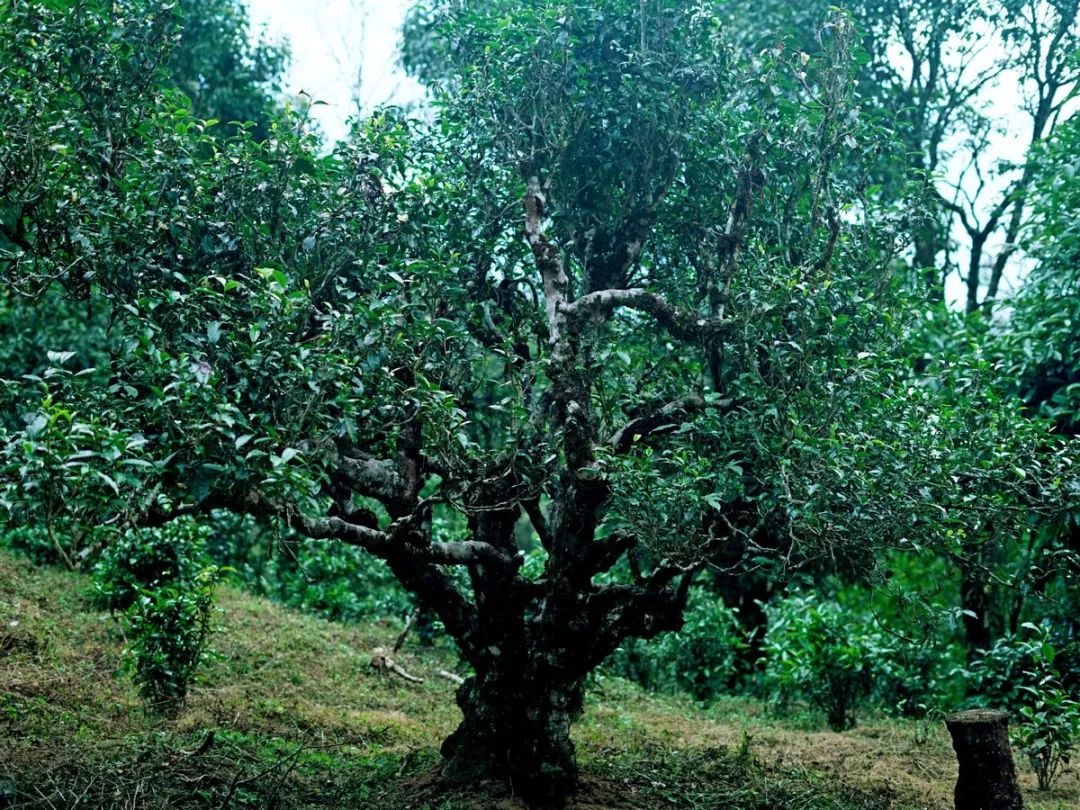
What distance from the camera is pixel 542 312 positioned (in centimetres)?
771

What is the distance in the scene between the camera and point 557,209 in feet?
24.1

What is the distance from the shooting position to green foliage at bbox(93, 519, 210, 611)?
983 cm

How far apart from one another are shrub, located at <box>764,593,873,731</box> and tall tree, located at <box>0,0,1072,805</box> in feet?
16.1

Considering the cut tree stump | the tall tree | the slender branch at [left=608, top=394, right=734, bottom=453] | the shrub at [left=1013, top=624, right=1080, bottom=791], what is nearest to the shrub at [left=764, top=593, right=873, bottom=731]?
the shrub at [left=1013, top=624, right=1080, bottom=791]

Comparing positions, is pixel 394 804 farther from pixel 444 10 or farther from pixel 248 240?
pixel 444 10

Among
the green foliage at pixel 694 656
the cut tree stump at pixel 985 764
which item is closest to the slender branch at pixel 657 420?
the cut tree stump at pixel 985 764

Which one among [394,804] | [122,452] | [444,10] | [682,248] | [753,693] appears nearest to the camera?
[122,452]

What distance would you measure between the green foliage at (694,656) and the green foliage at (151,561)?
19.7ft

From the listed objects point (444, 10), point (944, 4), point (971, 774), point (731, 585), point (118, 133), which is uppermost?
point (944, 4)

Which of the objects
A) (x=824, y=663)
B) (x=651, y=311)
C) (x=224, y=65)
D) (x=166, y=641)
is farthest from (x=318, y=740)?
(x=224, y=65)

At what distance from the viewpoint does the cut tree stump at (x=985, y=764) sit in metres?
6.36

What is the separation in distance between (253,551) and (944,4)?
1438 cm

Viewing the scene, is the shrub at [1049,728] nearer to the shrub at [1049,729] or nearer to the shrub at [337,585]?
the shrub at [1049,729]

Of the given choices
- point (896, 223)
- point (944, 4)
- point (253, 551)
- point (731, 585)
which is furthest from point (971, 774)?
point (944, 4)
